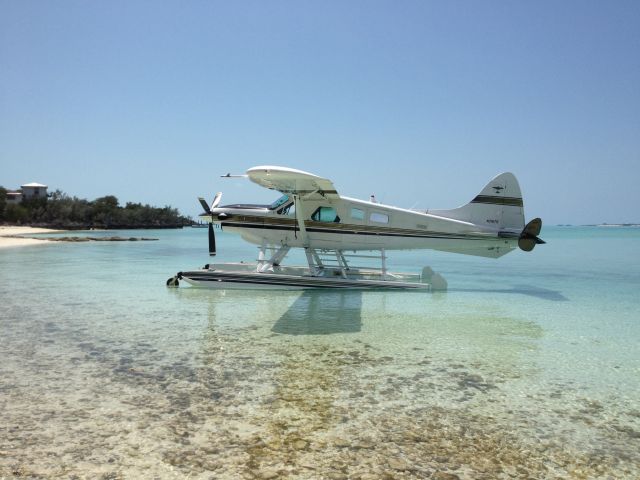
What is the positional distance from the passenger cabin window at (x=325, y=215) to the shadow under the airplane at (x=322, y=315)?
200 centimetres

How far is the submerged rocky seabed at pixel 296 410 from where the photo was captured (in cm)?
306

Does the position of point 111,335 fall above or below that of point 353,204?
below

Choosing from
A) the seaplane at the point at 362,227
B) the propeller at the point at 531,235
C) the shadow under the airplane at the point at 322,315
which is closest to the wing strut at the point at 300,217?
the seaplane at the point at 362,227

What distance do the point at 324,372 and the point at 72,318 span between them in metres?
5.49

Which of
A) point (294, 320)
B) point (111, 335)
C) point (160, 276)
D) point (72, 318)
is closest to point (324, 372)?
point (294, 320)

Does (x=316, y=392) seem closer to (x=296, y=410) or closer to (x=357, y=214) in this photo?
(x=296, y=410)

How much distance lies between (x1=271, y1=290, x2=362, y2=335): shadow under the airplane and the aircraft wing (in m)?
2.66

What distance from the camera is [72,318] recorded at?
8133 mm

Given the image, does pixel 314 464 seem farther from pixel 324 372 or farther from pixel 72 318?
pixel 72 318

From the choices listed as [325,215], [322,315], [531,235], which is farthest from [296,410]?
[531,235]

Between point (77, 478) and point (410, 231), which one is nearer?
point (77, 478)

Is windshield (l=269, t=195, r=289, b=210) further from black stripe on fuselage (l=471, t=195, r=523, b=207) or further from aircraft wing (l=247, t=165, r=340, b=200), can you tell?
black stripe on fuselage (l=471, t=195, r=523, b=207)

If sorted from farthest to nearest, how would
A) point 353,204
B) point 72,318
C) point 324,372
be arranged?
point 353,204, point 72,318, point 324,372

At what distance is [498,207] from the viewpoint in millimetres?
12789
